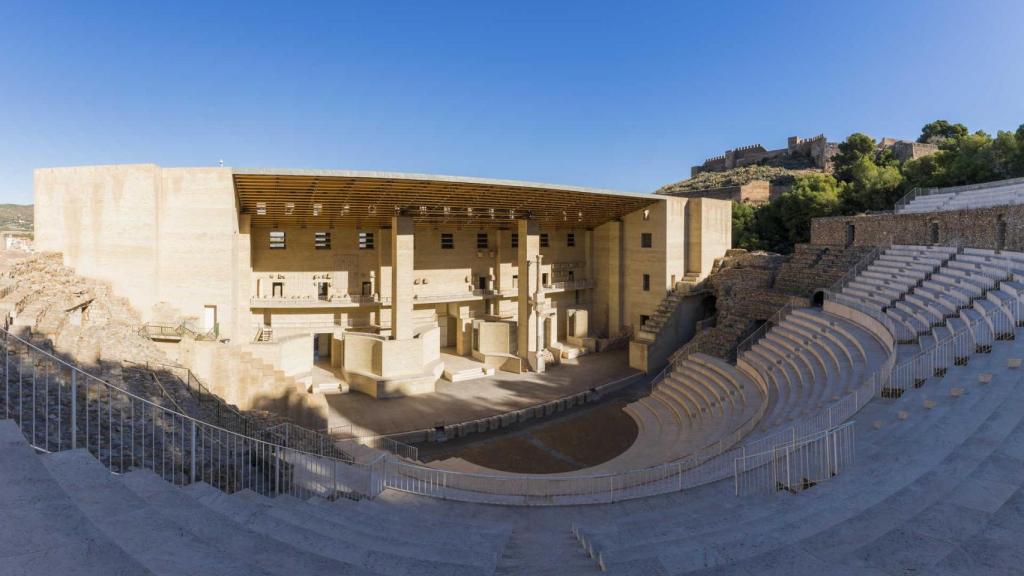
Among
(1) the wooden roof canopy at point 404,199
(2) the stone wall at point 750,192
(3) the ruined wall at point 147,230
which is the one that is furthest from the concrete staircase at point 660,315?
(2) the stone wall at point 750,192

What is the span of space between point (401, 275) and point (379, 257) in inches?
154

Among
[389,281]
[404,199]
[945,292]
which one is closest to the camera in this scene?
[945,292]

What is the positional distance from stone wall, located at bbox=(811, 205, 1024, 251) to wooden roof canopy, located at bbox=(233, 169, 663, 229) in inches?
380

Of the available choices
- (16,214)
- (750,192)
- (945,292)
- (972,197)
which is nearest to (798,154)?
(750,192)

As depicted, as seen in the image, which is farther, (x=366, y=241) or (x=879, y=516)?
(x=366, y=241)

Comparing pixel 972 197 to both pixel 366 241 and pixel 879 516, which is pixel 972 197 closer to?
pixel 879 516

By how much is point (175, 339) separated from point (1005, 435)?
21117 millimetres

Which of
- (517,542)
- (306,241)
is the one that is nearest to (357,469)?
(517,542)

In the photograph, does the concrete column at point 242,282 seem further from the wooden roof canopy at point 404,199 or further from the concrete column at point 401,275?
the concrete column at point 401,275

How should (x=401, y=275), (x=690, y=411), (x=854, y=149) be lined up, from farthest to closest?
(x=854, y=149)
(x=401, y=275)
(x=690, y=411)

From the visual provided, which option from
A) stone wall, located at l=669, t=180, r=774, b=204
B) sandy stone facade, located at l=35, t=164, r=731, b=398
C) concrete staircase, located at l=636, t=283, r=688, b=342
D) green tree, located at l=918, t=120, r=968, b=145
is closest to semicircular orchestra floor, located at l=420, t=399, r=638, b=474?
sandy stone facade, located at l=35, t=164, r=731, b=398

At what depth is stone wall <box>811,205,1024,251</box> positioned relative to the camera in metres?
18.9

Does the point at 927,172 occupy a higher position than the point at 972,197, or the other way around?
the point at 927,172

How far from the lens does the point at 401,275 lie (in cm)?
2547
